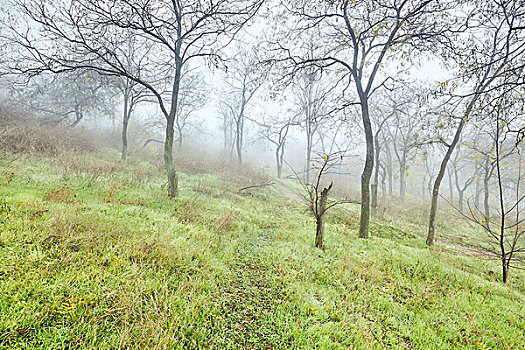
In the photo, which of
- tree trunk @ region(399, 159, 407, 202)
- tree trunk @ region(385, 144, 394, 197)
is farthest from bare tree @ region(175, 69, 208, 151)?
tree trunk @ region(385, 144, 394, 197)

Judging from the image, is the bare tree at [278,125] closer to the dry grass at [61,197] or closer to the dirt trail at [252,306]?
the dry grass at [61,197]

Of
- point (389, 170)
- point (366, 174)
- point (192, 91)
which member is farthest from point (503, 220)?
point (389, 170)

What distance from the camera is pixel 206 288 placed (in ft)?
10.9

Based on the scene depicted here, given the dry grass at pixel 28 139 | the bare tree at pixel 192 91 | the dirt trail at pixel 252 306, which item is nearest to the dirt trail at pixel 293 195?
the bare tree at pixel 192 91

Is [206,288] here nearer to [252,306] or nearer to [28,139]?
[252,306]

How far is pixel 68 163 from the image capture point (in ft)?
28.1

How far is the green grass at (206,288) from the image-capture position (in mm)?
2328

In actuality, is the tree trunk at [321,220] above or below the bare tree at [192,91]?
below

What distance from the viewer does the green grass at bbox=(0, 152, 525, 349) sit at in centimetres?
233

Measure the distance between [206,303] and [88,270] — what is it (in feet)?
5.77

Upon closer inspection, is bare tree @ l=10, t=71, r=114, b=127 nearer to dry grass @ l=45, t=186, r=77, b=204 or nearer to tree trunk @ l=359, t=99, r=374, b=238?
dry grass @ l=45, t=186, r=77, b=204

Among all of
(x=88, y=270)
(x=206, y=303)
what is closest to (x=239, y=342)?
(x=206, y=303)

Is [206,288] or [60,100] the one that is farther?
[60,100]

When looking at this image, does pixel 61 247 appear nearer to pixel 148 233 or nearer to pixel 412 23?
pixel 148 233
